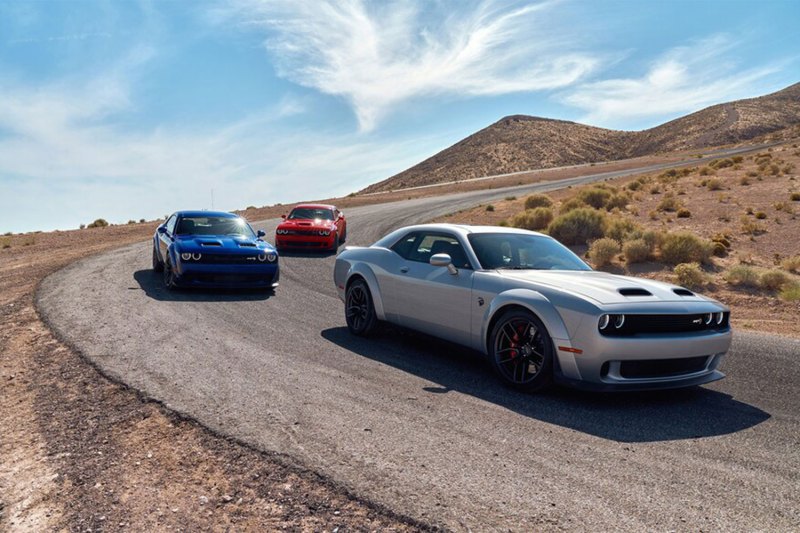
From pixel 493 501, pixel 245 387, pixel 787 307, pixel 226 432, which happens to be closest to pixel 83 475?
pixel 226 432

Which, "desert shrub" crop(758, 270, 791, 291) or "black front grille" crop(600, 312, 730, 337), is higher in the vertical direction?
"black front grille" crop(600, 312, 730, 337)

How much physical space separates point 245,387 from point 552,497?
→ 3028mm

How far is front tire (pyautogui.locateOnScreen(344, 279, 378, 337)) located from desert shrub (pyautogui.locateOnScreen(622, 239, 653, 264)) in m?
8.77

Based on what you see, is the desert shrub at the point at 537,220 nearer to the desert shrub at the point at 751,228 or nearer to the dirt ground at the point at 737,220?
the dirt ground at the point at 737,220

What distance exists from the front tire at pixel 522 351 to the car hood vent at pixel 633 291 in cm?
75

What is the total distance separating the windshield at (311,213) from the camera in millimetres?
18500

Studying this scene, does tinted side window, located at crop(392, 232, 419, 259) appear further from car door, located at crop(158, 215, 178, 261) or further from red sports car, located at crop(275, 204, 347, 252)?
red sports car, located at crop(275, 204, 347, 252)

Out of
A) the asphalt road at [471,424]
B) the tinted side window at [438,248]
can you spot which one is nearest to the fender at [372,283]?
the asphalt road at [471,424]

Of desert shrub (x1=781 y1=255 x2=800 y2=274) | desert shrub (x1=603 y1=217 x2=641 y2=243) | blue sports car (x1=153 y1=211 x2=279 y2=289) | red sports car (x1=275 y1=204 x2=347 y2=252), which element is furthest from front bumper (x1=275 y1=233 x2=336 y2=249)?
desert shrub (x1=781 y1=255 x2=800 y2=274)

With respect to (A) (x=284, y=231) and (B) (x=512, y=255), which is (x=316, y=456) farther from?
(A) (x=284, y=231)

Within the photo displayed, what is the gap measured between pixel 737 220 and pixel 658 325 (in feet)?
52.6

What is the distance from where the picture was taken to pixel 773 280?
11.6 meters

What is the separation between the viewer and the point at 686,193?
2555 cm

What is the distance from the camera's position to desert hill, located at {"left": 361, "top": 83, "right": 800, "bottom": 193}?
94500 mm
